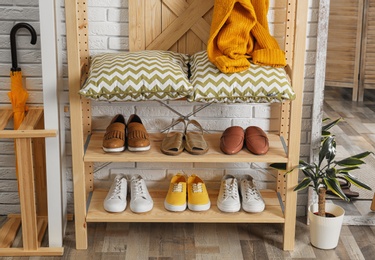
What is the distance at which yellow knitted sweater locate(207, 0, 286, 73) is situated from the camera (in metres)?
2.62

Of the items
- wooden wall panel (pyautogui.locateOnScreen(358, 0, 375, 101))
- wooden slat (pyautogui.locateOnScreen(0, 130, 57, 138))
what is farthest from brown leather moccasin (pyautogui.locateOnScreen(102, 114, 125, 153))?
wooden wall panel (pyautogui.locateOnScreen(358, 0, 375, 101))

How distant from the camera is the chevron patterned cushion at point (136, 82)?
2527 mm

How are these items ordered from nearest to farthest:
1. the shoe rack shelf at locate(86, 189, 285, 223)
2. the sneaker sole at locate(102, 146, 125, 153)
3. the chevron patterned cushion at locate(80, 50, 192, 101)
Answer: the chevron patterned cushion at locate(80, 50, 192, 101)
the sneaker sole at locate(102, 146, 125, 153)
the shoe rack shelf at locate(86, 189, 285, 223)

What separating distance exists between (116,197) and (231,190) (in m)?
0.51

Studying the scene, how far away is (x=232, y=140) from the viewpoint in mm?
2809

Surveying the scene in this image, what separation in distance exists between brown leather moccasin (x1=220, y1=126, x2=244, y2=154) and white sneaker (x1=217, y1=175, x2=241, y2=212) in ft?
0.77

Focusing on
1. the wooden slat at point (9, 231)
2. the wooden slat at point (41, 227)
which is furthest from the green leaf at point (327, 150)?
the wooden slat at point (9, 231)

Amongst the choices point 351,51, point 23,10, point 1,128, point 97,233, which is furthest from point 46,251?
point 351,51

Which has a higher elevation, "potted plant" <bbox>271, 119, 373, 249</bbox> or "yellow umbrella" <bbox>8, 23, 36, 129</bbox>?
"yellow umbrella" <bbox>8, 23, 36, 129</bbox>

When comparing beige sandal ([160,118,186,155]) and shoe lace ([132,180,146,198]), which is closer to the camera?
beige sandal ([160,118,186,155])

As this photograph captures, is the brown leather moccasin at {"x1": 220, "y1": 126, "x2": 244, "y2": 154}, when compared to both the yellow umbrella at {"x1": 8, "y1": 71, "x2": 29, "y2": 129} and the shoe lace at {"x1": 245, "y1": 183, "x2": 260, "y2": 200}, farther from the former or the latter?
the yellow umbrella at {"x1": 8, "y1": 71, "x2": 29, "y2": 129}

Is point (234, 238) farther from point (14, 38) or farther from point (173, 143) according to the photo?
point (14, 38)

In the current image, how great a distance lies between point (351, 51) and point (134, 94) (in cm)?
106

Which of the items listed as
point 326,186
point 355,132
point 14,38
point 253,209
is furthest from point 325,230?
point 14,38
